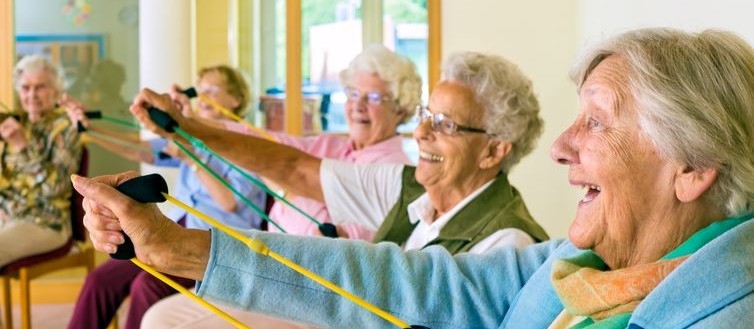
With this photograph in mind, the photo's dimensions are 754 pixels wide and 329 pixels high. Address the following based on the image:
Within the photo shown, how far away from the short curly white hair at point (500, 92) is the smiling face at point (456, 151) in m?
0.02

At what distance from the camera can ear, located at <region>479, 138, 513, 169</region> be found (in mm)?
2363

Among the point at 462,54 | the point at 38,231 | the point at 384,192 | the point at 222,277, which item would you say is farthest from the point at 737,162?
the point at 38,231

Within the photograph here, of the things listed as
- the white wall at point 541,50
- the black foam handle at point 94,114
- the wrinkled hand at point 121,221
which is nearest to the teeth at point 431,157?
the wrinkled hand at point 121,221

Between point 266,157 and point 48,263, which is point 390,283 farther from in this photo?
point 48,263

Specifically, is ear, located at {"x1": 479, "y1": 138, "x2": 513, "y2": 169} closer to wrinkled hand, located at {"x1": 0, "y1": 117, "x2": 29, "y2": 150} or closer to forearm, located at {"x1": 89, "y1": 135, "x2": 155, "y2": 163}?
forearm, located at {"x1": 89, "y1": 135, "x2": 155, "y2": 163}

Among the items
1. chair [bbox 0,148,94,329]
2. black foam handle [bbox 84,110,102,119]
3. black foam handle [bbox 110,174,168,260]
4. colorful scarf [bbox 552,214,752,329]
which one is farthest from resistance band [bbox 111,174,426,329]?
chair [bbox 0,148,94,329]

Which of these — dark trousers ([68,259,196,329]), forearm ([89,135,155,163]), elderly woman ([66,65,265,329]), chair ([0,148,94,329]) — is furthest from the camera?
forearm ([89,135,155,163])

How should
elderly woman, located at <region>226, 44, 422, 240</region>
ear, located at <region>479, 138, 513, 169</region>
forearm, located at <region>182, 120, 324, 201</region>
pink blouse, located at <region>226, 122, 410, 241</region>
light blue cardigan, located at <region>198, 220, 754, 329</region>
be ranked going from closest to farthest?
light blue cardigan, located at <region>198, 220, 754, 329</region> < ear, located at <region>479, 138, 513, 169</region> < forearm, located at <region>182, 120, 324, 201</region> < pink blouse, located at <region>226, 122, 410, 241</region> < elderly woman, located at <region>226, 44, 422, 240</region>

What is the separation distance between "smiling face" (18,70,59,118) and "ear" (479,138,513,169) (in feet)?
8.67

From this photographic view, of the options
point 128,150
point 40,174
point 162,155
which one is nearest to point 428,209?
point 162,155

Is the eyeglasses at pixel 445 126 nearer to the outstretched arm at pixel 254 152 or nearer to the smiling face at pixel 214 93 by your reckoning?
the outstretched arm at pixel 254 152

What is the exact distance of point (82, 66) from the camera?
5156 millimetres

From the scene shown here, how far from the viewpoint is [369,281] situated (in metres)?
1.58

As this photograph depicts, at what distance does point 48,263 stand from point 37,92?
86cm
